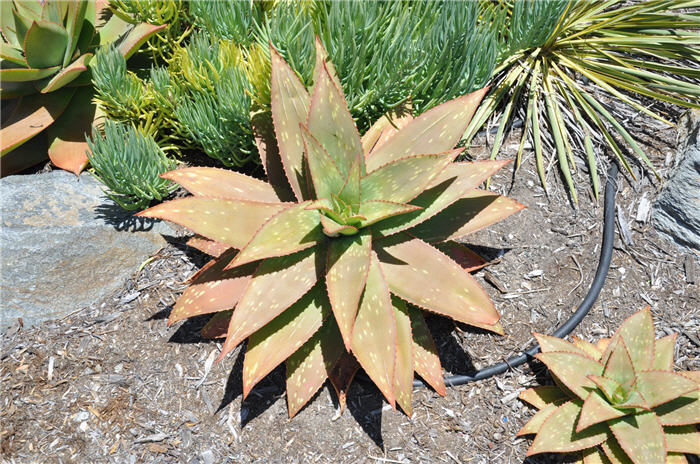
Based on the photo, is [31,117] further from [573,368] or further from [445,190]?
[573,368]

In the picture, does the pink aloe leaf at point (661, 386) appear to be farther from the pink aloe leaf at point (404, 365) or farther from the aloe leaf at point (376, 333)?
the aloe leaf at point (376, 333)

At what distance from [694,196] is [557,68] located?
3.53 feet

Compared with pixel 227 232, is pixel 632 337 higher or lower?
lower

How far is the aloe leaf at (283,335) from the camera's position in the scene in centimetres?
185

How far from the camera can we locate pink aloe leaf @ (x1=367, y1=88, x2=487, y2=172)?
6.43 feet

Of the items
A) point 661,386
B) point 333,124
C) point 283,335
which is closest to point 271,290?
point 283,335

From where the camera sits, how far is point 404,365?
1869 millimetres

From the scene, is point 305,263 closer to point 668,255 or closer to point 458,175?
point 458,175

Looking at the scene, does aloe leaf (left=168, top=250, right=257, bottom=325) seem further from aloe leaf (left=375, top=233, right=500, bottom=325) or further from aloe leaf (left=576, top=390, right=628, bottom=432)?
aloe leaf (left=576, top=390, right=628, bottom=432)

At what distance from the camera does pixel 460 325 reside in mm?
2357

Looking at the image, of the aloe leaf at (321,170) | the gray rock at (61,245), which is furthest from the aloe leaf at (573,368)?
the gray rock at (61,245)

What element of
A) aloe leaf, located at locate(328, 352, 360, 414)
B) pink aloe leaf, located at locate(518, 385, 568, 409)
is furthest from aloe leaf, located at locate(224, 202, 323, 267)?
pink aloe leaf, located at locate(518, 385, 568, 409)

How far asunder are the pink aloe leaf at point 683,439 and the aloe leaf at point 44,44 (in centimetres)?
322

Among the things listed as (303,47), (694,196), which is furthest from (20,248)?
A: (694,196)
